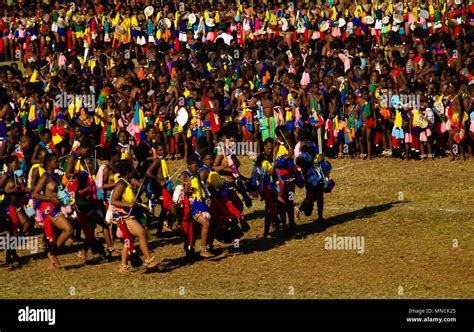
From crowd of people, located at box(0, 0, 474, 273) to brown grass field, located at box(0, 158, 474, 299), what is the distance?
1.45 feet

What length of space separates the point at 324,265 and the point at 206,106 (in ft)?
33.3

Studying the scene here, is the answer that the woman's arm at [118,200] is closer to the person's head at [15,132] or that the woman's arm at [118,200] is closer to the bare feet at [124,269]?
the bare feet at [124,269]

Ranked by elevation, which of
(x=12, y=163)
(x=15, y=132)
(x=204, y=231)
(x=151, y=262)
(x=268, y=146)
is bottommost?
(x=151, y=262)

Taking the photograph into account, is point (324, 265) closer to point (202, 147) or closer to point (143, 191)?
point (202, 147)

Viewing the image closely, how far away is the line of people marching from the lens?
18.0 metres

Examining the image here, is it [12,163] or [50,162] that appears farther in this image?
[12,163]

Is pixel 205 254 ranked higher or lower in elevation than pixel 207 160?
lower

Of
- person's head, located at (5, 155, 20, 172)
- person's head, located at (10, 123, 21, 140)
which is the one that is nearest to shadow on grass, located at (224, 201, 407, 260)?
person's head, located at (5, 155, 20, 172)

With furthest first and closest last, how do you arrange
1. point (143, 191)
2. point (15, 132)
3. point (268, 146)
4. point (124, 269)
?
point (15, 132) → point (143, 191) → point (268, 146) → point (124, 269)

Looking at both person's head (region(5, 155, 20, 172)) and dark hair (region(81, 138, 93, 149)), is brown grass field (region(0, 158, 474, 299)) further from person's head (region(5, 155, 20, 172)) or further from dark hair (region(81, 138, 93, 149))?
dark hair (region(81, 138, 93, 149))

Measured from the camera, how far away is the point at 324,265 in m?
18.2

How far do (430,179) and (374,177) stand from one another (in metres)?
1.36

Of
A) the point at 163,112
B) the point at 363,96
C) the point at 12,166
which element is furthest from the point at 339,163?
the point at 12,166

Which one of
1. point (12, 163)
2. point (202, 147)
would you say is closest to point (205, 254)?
point (202, 147)
